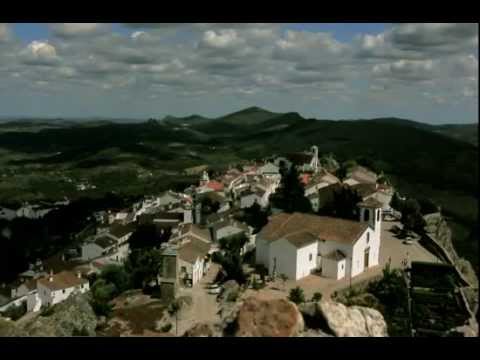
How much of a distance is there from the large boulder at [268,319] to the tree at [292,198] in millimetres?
11038

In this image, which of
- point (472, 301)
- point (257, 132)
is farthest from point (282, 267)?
point (257, 132)

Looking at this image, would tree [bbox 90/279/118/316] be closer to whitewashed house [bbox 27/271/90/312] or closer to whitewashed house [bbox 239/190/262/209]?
whitewashed house [bbox 27/271/90/312]

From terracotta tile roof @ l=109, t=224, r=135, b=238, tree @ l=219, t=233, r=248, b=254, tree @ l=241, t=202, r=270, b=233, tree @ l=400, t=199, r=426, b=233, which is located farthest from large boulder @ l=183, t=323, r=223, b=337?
terracotta tile roof @ l=109, t=224, r=135, b=238

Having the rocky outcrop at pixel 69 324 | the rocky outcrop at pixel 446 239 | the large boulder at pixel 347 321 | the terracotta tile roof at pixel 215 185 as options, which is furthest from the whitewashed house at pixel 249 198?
the large boulder at pixel 347 321

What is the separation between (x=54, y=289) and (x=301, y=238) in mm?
7982

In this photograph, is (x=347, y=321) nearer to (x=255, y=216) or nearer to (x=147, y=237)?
(x=255, y=216)

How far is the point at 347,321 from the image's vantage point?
5.51 m

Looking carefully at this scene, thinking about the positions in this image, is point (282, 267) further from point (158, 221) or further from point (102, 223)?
point (102, 223)

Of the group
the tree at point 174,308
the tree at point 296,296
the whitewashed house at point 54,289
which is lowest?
the whitewashed house at point 54,289

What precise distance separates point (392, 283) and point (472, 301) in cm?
204

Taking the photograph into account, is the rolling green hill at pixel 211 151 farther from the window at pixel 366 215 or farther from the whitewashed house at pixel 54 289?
the whitewashed house at pixel 54 289

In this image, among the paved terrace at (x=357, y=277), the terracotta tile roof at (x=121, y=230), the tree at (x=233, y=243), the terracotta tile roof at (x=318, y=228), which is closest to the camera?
the paved terrace at (x=357, y=277)

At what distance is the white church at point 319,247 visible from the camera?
11586 millimetres

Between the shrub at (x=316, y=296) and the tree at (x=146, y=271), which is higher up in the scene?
the shrub at (x=316, y=296)
